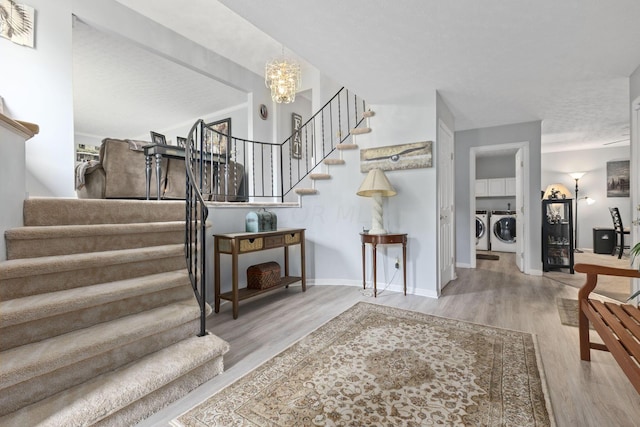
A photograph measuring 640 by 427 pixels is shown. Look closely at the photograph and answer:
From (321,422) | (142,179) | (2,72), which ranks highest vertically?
(2,72)

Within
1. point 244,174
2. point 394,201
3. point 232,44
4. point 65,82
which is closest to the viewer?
point 65,82

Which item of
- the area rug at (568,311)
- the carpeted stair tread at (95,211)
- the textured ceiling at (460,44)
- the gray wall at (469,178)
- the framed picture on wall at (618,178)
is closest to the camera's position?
the carpeted stair tread at (95,211)

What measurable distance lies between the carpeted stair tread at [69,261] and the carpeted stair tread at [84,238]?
0.09 m

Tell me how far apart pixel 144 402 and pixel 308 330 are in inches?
50.9

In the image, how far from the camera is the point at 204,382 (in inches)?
68.0

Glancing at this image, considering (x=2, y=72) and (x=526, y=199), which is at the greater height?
(x=2, y=72)

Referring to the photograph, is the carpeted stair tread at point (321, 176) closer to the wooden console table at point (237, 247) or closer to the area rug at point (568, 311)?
the wooden console table at point (237, 247)

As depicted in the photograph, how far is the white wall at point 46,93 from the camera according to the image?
8.83 ft

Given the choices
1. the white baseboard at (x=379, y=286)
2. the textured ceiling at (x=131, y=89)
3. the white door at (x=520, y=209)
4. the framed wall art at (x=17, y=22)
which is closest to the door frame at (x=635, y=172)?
the white door at (x=520, y=209)

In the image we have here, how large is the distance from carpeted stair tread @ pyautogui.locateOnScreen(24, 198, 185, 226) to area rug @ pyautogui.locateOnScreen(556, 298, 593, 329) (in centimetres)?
363

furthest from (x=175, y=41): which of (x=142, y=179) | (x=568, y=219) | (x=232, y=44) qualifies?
(x=568, y=219)

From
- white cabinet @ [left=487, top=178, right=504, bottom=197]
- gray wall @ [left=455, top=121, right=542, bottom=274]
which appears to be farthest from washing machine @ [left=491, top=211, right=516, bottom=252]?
gray wall @ [left=455, top=121, right=542, bottom=274]

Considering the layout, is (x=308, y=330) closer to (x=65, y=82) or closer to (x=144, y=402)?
(x=144, y=402)

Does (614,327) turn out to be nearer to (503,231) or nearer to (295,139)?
(295,139)
